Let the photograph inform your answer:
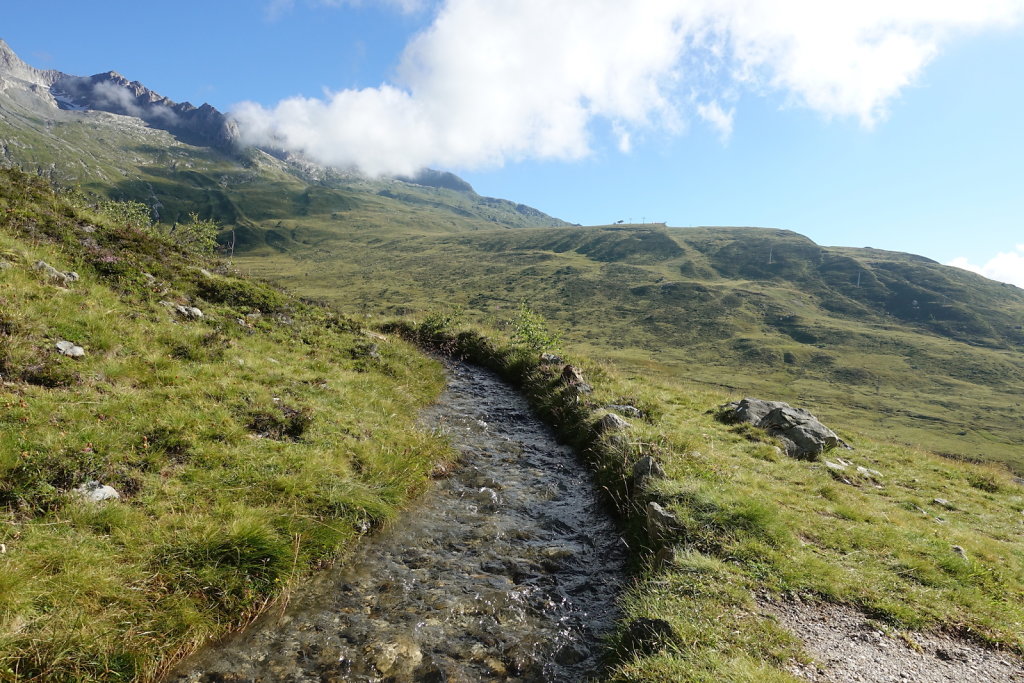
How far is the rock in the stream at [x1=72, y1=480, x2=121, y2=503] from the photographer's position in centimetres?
748

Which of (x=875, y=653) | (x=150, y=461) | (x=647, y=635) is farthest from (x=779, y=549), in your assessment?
(x=150, y=461)

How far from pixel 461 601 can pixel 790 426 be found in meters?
15.3

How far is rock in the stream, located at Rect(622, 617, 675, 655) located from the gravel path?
1.64 m

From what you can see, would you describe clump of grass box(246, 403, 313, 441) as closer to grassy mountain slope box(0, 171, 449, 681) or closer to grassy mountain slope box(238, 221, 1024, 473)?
grassy mountain slope box(0, 171, 449, 681)

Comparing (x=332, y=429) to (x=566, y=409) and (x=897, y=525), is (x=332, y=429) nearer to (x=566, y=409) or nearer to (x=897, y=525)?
(x=566, y=409)

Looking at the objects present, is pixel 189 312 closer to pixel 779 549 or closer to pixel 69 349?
pixel 69 349

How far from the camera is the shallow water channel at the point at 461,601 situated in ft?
22.6

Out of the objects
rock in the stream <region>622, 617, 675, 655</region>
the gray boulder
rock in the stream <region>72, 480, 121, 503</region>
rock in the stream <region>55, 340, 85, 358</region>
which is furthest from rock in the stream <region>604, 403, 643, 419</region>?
the gray boulder

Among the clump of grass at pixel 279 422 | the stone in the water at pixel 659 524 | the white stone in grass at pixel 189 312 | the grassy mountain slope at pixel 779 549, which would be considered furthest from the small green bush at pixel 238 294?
the stone in the water at pixel 659 524

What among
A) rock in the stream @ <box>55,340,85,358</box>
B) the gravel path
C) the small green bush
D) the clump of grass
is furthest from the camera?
the small green bush

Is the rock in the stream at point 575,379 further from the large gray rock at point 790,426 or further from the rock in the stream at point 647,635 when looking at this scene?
the rock in the stream at point 647,635

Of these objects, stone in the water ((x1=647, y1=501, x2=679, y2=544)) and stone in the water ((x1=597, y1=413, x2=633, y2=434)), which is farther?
stone in the water ((x1=597, y1=413, x2=633, y2=434))

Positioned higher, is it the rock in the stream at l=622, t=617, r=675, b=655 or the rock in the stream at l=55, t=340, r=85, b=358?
the rock in the stream at l=55, t=340, r=85, b=358

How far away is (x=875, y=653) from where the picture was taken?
6.95m
